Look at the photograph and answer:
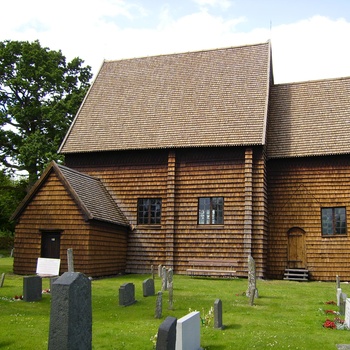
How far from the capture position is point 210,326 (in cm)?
1127

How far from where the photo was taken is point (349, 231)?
901 inches

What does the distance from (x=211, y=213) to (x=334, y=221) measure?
6126 mm

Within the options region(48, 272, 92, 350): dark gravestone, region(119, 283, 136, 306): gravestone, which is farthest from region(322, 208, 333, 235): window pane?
region(48, 272, 92, 350): dark gravestone

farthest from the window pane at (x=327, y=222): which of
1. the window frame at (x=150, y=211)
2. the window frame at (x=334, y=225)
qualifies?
the window frame at (x=150, y=211)

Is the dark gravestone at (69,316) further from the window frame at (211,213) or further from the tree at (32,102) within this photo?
the tree at (32,102)

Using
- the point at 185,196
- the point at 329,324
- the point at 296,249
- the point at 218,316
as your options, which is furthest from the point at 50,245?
the point at 329,324

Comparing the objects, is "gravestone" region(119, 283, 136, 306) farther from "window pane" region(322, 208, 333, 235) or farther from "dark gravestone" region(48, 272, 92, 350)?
"window pane" region(322, 208, 333, 235)

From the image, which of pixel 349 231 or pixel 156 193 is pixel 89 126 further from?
pixel 349 231

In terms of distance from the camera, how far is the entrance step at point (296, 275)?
2294 cm

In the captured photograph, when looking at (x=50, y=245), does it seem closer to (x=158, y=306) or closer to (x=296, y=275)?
(x=158, y=306)

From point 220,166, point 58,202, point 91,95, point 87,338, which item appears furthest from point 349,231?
point 87,338

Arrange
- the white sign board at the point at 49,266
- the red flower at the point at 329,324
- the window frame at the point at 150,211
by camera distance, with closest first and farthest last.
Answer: the red flower at the point at 329,324, the white sign board at the point at 49,266, the window frame at the point at 150,211

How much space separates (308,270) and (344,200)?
3.90 metres

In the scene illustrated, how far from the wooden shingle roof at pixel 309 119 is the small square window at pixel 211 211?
3.84 meters
